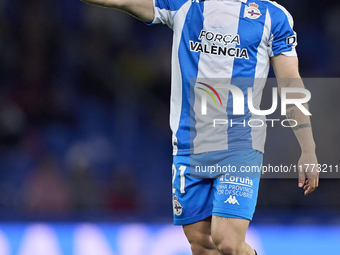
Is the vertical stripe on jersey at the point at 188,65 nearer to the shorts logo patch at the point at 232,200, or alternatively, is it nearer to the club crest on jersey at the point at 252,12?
the club crest on jersey at the point at 252,12

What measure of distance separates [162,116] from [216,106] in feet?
12.7

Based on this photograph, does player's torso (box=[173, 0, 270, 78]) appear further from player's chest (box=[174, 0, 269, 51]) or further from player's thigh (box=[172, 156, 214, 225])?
player's thigh (box=[172, 156, 214, 225])

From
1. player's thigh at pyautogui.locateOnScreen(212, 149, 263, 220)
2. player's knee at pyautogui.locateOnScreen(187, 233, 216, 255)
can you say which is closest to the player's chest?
player's thigh at pyautogui.locateOnScreen(212, 149, 263, 220)

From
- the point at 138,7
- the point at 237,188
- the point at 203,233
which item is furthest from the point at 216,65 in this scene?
the point at 203,233

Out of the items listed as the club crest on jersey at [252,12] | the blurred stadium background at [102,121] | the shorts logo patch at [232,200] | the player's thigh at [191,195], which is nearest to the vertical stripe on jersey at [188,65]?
the player's thigh at [191,195]

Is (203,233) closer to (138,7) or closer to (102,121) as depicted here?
(138,7)

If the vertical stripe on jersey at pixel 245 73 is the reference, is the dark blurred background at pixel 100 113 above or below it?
below

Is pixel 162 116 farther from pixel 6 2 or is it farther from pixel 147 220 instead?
pixel 6 2

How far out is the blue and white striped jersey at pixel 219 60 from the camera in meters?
3.09

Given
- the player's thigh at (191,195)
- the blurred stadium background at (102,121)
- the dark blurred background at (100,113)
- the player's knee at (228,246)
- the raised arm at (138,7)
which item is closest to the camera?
the player's knee at (228,246)

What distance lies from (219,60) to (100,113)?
397 cm

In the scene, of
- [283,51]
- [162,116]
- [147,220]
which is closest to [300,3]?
[162,116]

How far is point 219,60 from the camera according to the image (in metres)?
3.11

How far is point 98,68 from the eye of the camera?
23.4 feet
